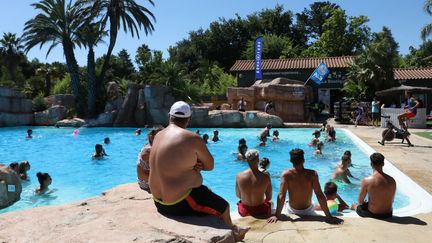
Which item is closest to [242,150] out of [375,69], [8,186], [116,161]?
[116,161]

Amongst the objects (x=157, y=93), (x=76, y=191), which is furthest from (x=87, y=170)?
(x=157, y=93)

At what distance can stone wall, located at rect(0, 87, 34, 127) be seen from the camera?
26734 millimetres

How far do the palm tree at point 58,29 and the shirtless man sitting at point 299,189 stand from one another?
26261 millimetres

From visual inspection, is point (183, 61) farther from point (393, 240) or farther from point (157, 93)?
point (393, 240)

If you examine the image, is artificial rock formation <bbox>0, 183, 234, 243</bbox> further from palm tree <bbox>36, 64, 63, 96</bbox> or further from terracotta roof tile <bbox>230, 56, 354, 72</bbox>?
palm tree <bbox>36, 64, 63, 96</bbox>

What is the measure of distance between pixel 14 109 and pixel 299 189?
27.4 metres

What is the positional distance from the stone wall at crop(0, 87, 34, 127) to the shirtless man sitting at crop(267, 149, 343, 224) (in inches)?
1046

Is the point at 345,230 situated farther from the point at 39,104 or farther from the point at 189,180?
the point at 39,104

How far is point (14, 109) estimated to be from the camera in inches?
1082

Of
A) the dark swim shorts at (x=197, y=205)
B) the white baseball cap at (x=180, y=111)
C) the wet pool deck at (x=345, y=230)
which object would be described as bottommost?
the wet pool deck at (x=345, y=230)

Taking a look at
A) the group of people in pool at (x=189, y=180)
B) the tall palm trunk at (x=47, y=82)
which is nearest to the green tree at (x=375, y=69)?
the group of people in pool at (x=189, y=180)

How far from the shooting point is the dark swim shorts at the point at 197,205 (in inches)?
136

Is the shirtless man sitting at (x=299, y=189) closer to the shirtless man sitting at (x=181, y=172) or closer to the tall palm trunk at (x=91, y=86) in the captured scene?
A: the shirtless man sitting at (x=181, y=172)

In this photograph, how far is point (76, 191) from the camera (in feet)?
31.0
